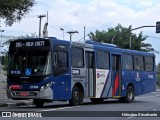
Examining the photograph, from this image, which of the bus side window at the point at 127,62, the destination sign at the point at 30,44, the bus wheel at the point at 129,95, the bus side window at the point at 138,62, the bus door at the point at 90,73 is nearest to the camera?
the destination sign at the point at 30,44

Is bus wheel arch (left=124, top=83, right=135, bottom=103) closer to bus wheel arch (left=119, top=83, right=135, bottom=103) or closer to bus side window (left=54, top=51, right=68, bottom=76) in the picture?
bus wheel arch (left=119, top=83, right=135, bottom=103)

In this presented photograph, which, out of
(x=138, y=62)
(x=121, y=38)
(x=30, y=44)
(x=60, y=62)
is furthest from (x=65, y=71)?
(x=121, y=38)

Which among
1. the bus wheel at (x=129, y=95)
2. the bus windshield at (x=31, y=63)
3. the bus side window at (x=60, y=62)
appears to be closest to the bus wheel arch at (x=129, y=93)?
the bus wheel at (x=129, y=95)

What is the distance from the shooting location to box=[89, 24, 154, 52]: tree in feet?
231

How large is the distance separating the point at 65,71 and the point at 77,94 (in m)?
1.67

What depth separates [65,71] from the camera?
20938 millimetres

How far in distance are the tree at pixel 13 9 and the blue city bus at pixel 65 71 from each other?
279 centimetres

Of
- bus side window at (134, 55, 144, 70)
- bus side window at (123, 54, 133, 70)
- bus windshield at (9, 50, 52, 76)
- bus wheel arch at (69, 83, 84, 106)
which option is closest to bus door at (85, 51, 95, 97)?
bus wheel arch at (69, 83, 84, 106)

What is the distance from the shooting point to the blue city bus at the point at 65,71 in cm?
1997

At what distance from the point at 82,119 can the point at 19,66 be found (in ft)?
20.5

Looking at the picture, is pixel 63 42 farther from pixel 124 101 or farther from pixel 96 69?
pixel 124 101

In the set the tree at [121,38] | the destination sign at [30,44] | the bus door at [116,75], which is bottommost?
the bus door at [116,75]

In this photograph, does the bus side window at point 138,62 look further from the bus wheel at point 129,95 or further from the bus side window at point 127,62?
the bus wheel at point 129,95

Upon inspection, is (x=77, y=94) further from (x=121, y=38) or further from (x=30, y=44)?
(x=121, y=38)
